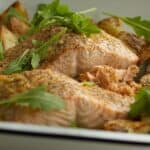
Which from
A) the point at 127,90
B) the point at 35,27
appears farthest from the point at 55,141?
the point at 35,27

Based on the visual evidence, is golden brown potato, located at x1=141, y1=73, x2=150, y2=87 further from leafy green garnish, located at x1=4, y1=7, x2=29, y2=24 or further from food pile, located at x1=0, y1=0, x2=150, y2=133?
leafy green garnish, located at x1=4, y1=7, x2=29, y2=24

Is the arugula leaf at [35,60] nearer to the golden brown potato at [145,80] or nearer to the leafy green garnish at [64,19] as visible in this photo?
the leafy green garnish at [64,19]

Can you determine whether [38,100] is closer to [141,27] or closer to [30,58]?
[30,58]

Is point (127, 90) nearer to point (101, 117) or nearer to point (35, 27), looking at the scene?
point (101, 117)

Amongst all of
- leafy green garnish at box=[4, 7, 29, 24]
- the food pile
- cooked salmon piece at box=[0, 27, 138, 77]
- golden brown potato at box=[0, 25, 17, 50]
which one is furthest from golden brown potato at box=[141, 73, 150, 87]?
leafy green garnish at box=[4, 7, 29, 24]

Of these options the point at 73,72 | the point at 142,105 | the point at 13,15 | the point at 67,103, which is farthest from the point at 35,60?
the point at 13,15
